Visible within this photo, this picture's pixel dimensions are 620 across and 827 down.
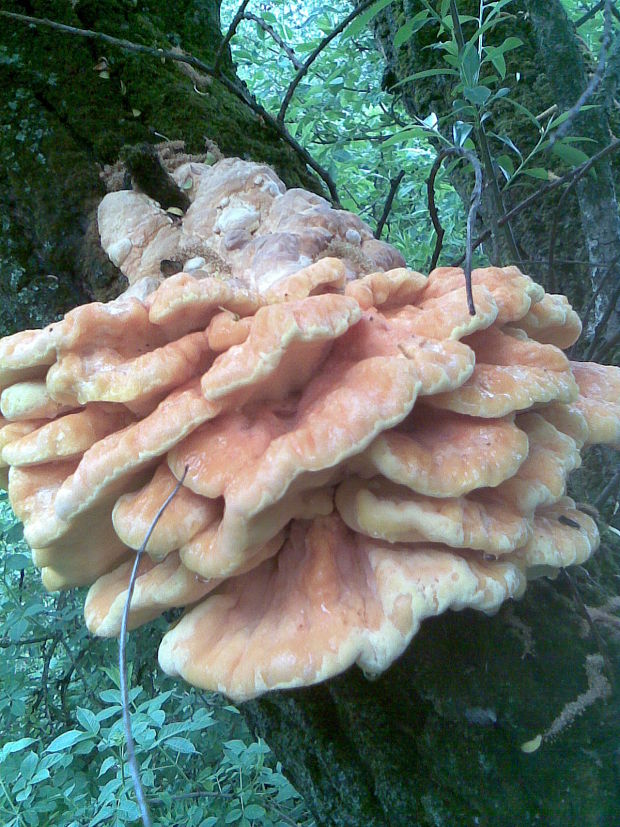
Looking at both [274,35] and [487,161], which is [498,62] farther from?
[274,35]

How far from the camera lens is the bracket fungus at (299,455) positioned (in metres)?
1.25

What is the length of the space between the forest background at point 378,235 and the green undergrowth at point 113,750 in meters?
0.02

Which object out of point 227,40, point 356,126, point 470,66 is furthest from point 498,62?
point 356,126

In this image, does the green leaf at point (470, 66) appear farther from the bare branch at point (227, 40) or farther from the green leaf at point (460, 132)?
the bare branch at point (227, 40)

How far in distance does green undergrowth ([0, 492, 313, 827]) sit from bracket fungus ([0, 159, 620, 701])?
1.19m

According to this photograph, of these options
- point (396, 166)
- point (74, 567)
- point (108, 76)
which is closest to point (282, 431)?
point (74, 567)

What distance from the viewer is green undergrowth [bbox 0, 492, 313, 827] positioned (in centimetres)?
238

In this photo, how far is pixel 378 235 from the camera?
2.64m

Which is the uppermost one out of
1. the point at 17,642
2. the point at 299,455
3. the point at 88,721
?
the point at 299,455

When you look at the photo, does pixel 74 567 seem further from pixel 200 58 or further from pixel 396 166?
pixel 396 166

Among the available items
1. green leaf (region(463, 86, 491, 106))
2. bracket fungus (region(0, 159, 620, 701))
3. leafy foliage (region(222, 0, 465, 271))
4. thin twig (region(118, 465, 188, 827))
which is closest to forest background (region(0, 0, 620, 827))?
green leaf (region(463, 86, 491, 106))

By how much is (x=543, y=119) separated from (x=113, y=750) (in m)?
3.90

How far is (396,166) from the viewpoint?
5.86 metres

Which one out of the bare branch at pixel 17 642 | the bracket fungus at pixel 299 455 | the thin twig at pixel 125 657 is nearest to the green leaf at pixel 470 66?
the bracket fungus at pixel 299 455
